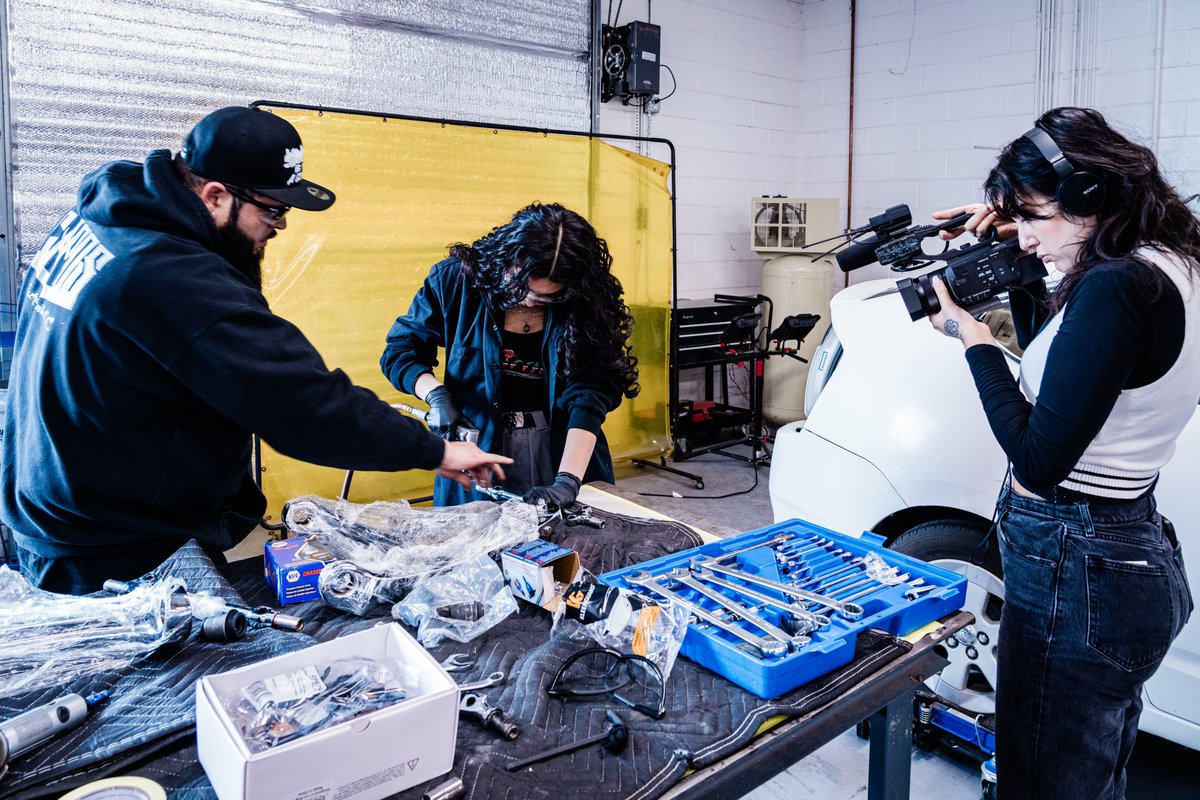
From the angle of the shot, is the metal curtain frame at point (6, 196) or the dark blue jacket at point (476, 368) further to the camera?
the metal curtain frame at point (6, 196)

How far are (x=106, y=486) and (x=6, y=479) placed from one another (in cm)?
24

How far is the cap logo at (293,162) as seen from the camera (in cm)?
133

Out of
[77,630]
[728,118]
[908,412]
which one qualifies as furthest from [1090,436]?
[728,118]

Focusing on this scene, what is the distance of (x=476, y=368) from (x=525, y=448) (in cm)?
24

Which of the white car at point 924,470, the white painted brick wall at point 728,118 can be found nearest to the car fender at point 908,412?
the white car at point 924,470

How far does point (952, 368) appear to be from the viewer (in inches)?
84.8

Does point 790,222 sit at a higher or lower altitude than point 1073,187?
higher

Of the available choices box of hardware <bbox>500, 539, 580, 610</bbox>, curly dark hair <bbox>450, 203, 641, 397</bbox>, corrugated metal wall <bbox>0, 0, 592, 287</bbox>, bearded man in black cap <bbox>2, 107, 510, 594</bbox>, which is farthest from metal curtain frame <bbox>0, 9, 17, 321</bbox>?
box of hardware <bbox>500, 539, 580, 610</bbox>

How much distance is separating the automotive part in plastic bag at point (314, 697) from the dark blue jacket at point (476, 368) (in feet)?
3.70

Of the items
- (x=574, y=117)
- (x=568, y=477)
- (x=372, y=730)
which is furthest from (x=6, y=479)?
(x=574, y=117)

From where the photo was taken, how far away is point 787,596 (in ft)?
4.31

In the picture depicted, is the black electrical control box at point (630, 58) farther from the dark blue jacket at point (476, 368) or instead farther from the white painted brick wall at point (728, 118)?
the dark blue jacket at point (476, 368)

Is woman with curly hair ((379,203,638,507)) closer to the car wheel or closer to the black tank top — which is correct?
the black tank top

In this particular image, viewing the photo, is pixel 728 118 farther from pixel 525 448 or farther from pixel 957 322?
pixel 957 322
